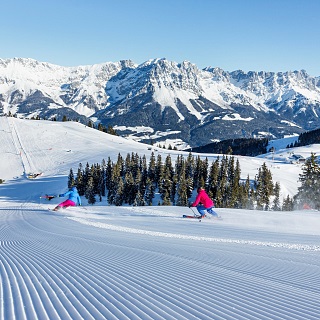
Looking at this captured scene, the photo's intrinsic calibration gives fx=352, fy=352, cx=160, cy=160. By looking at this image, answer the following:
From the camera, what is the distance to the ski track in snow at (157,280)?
5.55 metres

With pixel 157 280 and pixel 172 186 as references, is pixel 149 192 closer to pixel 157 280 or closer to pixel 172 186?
pixel 172 186

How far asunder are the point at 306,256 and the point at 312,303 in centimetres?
551

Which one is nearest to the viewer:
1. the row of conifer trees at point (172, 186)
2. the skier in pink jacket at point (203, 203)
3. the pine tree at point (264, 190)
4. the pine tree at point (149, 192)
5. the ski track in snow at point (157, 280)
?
the ski track in snow at point (157, 280)

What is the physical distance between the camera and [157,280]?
7.64 m

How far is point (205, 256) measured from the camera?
10977 millimetres

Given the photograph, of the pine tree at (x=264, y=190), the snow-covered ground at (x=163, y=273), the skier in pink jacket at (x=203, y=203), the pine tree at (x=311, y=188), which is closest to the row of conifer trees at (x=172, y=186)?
the pine tree at (x=264, y=190)

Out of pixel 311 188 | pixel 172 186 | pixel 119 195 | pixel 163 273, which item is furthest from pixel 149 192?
pixel 163 273

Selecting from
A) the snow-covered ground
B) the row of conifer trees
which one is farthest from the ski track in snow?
the row of conifer trees

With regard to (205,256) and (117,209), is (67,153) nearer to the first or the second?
(117,209)

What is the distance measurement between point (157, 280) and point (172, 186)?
6848 centimetres

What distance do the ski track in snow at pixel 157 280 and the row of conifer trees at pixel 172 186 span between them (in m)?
54.4

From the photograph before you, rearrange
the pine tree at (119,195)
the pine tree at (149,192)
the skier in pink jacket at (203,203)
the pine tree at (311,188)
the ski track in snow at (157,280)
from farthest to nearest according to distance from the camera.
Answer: the pine tree at (149,192) → the pine tree at (119,195) → the pine tree at (311,188) → the skier in pink jacket at (203,203) → the ski track in snow at (157,280)

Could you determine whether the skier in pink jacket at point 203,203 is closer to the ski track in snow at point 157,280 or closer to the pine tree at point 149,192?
the ski track in snow at point 157,280

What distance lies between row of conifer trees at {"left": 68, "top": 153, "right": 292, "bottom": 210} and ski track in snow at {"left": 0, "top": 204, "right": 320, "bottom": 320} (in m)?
54.4
